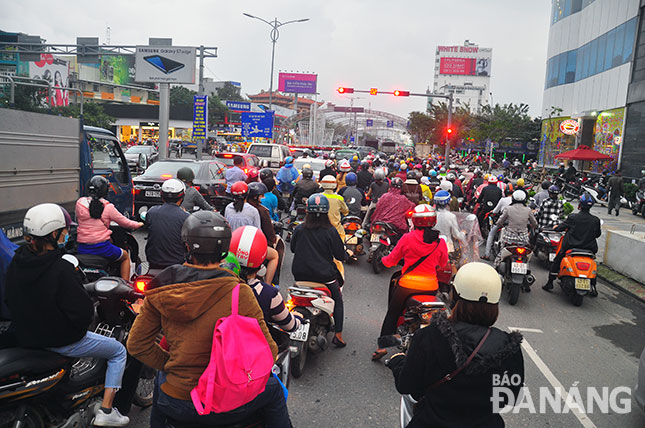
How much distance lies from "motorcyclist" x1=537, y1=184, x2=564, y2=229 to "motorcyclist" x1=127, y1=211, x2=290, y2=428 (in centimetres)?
958

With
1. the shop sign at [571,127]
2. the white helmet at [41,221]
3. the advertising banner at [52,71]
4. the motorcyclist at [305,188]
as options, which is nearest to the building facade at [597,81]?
the shop sign at [571,127]

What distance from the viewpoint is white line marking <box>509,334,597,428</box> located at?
456 centimetres

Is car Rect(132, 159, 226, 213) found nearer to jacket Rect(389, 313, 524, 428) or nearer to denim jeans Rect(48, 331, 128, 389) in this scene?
denim jeans Rect(48, 331, 128, 389)

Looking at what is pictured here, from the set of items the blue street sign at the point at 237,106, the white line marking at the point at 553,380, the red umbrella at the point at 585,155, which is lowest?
the white line marking at the point at 553,380

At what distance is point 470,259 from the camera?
7109 mm

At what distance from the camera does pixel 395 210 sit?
31.2ft

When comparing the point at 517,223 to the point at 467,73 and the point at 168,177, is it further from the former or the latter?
the point at 467,73

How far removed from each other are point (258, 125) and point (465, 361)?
3522 centimetres

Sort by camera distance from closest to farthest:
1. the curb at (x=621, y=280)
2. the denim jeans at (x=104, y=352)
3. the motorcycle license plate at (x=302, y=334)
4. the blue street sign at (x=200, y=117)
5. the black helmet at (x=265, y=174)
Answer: the denim jeans at (x=104, y=352), the motorcycle license plate at (x=302, y=334), the curb at (x=621, y=280), the black helmet at (x=265, y=174), the blue street sign at (x=200, y=117)

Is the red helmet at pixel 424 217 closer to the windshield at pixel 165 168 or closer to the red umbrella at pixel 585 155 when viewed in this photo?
the windshield at pixel 165 168

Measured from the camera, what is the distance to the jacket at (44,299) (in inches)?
124

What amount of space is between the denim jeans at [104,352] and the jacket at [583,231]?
24.1 ft

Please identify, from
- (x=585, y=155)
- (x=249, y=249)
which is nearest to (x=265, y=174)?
(x=249, y=249)

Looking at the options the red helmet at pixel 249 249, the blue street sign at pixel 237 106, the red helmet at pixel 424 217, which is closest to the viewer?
the red helmet at pixel 249 249
